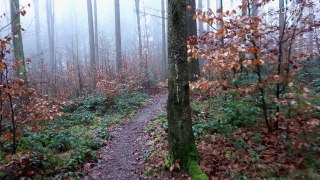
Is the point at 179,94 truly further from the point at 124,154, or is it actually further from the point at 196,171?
the point at 124,154

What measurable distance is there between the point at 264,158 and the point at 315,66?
236 inches

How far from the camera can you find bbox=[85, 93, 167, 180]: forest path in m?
5.69

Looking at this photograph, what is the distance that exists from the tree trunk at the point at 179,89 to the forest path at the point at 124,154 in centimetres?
111

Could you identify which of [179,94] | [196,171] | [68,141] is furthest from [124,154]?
[179,94]

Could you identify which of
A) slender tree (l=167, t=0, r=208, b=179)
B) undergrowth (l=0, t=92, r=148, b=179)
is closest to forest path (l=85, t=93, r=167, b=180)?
undergrowth (l=0, t=92, r=148, b=179)

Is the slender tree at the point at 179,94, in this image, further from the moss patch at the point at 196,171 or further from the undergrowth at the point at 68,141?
the undergrowth at the point at 68,141

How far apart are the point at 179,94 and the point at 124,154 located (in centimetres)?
282

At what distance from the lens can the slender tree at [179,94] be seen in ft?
15.6

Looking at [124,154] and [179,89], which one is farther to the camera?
[124,154]

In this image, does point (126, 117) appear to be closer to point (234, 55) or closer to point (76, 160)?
point (76, 160)

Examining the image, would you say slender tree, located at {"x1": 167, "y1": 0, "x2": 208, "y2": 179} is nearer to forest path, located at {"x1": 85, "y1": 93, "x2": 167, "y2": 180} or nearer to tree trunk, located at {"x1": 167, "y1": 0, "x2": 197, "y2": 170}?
tree trunk, located at {"x1": 167, "y1": 0, "x2": 197, "y2": 170}

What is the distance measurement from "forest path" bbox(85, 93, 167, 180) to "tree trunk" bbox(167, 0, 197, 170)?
3.63ft

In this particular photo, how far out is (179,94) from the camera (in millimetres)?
4824

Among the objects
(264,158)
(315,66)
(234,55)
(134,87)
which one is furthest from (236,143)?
(134,87)
